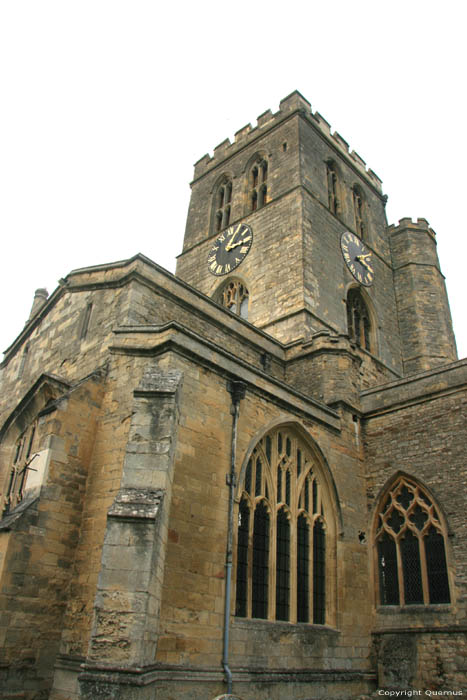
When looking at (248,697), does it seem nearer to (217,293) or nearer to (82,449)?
(82,449)

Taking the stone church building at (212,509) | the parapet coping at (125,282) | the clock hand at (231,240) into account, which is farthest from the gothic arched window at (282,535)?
the clock hand at (231,240)

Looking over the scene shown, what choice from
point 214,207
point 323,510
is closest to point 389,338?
point 214,207

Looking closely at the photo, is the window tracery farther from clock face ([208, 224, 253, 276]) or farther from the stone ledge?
clock face ([208, 224, 253, 276])

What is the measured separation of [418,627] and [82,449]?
7548 millimetres

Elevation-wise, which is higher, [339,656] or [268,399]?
[268,399]

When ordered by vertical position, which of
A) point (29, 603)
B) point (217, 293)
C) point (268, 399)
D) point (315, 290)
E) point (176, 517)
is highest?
point (217, 293)

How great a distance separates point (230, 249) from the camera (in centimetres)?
2342

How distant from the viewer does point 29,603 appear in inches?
341

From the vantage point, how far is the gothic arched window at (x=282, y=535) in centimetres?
1004

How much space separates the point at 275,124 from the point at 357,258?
737 cm

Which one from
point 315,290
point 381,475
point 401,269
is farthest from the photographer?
point 401,269

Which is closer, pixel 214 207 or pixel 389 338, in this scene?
pixel 389 338

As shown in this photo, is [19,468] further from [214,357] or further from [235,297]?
[235,297]

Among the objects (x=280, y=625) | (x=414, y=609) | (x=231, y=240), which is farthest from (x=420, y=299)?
(x=280, y=625)
